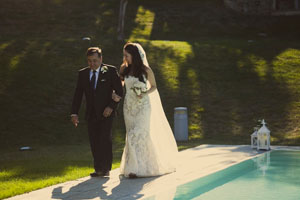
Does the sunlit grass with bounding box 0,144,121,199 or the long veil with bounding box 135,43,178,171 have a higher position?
the long veil with bounding box 135,43,178,171

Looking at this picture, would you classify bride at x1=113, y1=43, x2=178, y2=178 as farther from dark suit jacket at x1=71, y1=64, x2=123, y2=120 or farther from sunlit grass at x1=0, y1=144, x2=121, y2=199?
sunlit grass at x1=0, y1=144, x2=121, y2=199

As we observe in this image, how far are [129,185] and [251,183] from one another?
7.60 ft

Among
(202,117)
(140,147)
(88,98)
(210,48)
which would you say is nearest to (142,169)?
(140,147)

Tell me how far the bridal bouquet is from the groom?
32 cm

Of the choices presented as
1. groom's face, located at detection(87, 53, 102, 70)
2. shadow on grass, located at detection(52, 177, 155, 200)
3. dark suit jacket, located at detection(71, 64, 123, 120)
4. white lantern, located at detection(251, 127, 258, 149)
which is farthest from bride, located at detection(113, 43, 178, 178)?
white lantern, located at detection(251, 127, 258, 149)

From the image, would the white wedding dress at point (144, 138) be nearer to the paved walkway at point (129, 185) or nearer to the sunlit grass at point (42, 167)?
the paved walkway at point (129, 185)

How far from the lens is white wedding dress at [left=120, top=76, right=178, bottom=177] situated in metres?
8.66

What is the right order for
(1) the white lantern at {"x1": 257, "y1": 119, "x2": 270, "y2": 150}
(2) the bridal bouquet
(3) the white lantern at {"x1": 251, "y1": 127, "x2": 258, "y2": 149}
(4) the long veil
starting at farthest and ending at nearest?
(3) the white lantern at {"x1": 251, "y1": 127, "x2": 258, "y2": 149} < (1) the white lantern at {"x1": 257, "y1": 119, "x2": 270, "y2": 150} < (4) the long veil < (2) the bridal bouquet

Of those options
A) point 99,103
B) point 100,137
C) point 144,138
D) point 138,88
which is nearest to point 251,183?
point 144,138

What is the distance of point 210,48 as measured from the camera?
82.9 feet

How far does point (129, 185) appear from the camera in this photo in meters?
7.86

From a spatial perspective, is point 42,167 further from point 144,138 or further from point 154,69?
point 154,69

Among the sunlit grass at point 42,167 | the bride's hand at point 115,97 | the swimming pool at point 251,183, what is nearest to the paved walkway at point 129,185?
the swimming pool at point 251,183

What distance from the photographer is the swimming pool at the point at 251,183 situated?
7.77m
